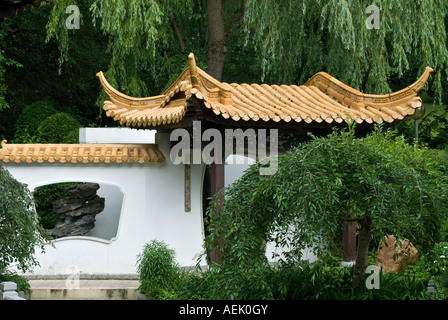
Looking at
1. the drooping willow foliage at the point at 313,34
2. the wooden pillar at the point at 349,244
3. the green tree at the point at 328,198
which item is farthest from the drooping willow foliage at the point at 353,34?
the green tree at the point at 328,198

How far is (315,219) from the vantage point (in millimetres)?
5652

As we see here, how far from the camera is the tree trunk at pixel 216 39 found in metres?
12.7

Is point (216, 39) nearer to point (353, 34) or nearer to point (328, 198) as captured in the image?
point (353, 34)

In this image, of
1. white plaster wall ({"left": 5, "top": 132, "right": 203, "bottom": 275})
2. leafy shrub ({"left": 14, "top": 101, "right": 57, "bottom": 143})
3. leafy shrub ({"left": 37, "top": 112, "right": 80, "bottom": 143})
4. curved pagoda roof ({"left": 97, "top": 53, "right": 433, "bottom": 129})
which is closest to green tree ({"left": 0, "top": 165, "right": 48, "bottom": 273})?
curved pagoda roof ({"left": 97, "top": 53, "right": 433, "bottom": 129})

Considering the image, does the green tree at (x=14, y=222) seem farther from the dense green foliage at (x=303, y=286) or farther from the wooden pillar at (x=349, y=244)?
the wooden pillar at (x=349, y=244)

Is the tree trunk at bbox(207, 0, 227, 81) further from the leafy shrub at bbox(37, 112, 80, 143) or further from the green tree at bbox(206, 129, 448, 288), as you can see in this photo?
the green tree at bbox(206, 129, 448, 288)

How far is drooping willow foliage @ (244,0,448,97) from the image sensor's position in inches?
416

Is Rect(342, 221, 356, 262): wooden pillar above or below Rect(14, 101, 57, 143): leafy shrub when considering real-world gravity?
below

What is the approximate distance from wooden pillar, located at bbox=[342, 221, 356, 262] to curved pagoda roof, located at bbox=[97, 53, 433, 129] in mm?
1495

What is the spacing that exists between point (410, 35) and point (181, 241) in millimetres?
4875

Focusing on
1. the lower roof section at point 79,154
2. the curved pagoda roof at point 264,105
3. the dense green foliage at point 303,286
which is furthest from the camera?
the lower roof section at point 79,154

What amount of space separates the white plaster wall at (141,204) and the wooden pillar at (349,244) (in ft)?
6.16

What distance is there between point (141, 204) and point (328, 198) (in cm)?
412

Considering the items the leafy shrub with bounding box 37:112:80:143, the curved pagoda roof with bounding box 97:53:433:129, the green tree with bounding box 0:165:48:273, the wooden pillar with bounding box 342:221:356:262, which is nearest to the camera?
the green tree with bounding box 0:165:48:273
